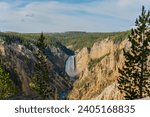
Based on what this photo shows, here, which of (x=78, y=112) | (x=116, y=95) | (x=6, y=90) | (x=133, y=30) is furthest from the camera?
(x=116, y=95)

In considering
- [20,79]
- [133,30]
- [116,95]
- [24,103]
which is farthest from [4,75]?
[20,79]

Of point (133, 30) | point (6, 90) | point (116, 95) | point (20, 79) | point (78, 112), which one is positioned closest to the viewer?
point (78, 112)

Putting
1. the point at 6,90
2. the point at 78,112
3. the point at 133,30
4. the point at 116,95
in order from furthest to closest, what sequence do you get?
the point at 116,95 → the point at 6,90 → the point at 133,30 → the point at 78,112

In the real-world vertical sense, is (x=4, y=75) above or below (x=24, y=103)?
below

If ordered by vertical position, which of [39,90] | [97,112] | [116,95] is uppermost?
[97,112]

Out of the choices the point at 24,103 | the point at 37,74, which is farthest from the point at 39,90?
the point at 24,103

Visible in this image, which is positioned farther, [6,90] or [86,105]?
[6,90]

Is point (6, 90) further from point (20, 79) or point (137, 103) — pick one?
point (20, 79)

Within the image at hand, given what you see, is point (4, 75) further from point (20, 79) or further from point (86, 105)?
point (20, 79)

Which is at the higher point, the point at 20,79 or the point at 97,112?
the point at 97,112
